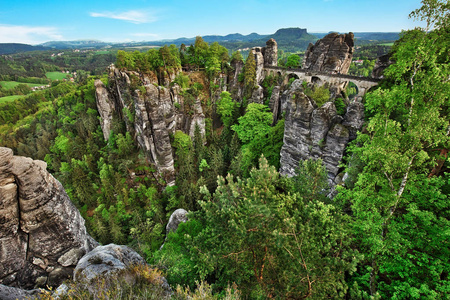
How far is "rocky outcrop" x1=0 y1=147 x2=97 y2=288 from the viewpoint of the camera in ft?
32.3

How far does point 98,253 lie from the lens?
35.8ft

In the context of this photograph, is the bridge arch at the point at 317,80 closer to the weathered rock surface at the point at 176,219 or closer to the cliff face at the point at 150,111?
the cliff face at the point at 150,111

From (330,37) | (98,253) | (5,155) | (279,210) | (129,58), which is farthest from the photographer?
(330,37)

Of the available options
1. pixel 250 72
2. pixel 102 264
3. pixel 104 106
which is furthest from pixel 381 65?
pixel 104 106

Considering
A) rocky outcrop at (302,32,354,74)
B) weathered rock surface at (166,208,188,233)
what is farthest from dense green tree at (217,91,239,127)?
weathered rock surface at (166,208,188,233)

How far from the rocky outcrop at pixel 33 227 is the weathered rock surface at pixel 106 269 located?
2060mm

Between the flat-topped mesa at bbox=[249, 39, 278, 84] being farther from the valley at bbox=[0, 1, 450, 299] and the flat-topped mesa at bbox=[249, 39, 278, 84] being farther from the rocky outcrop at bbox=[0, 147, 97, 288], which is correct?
the rocky outcrop at bbox=[0, 147, 97, 288]

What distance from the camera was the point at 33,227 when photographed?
425 inches

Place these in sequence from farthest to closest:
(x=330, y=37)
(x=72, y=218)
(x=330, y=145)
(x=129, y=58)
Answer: (x=330, y=37), (x=129, y=58), (x=330, y=145), (x=72, y=218)

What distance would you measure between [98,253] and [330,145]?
2278 centimetres

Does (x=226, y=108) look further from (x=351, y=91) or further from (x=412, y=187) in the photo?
(x=351, y=91)

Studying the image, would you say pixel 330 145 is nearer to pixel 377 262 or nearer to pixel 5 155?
pixel 377 262

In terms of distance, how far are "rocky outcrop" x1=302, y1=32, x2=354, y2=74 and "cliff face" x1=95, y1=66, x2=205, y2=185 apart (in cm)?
2314

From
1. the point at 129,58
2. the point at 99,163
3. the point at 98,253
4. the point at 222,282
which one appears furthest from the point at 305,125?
the point at 99,163
